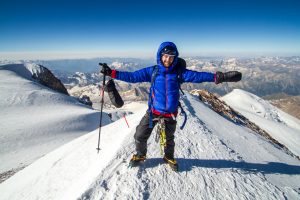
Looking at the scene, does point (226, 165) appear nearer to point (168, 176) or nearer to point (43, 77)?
point (168, 176)

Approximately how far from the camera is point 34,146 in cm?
1995

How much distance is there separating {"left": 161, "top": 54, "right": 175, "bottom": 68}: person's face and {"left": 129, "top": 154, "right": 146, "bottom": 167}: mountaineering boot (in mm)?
3176

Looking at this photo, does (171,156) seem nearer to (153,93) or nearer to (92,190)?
(153,93)

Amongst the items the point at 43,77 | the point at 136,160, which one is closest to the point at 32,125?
the point at 136,160

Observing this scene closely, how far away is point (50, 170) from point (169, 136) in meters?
5.38

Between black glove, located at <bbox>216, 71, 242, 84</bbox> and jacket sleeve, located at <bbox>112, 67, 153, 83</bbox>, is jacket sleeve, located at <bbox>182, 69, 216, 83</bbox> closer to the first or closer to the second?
black glove, located at <bbox>216, 71, 242, 84</bbox>

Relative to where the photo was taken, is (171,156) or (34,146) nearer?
(171,156)

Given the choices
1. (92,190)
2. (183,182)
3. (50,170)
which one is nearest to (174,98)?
(183,182)

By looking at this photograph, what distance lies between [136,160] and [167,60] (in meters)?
3.42

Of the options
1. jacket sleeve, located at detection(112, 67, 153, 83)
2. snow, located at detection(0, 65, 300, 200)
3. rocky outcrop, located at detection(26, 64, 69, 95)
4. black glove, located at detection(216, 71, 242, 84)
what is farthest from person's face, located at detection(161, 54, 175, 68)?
rocky outcrop, located at detection(26, 64, 69, 95)

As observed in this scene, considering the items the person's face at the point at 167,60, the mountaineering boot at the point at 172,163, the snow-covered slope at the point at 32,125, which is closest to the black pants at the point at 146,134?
the mountaineering boot at the point at 172,163

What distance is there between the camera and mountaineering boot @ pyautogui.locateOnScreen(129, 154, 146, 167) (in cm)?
733

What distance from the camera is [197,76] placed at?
278 inches

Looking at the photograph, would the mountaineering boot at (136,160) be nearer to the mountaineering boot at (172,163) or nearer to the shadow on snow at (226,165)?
the shadow on snow at (226,165)
